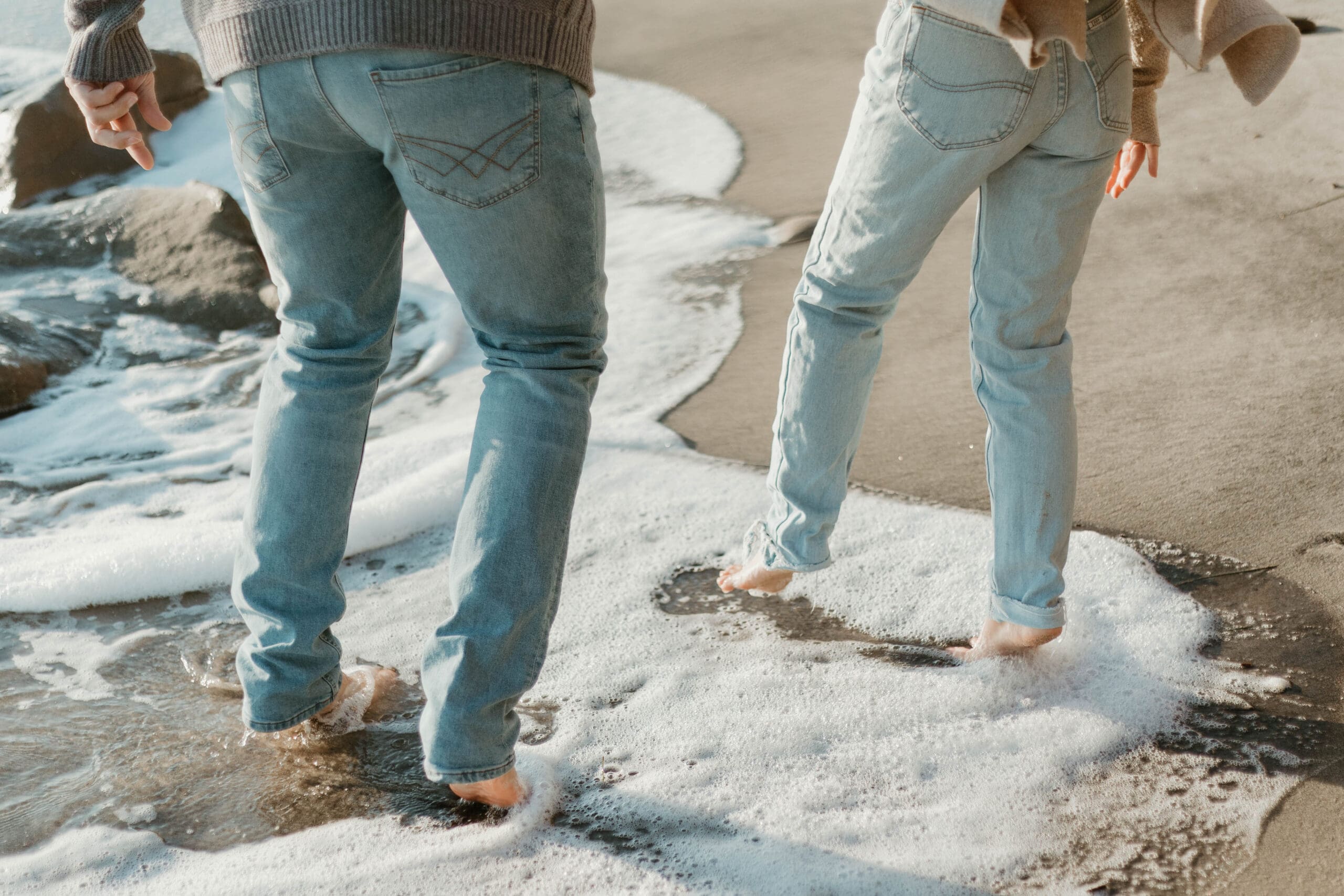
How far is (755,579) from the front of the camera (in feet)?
5.91

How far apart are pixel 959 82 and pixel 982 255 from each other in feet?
0.85

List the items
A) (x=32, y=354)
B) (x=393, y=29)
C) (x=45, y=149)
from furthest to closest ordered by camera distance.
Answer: (x=45, y=149) < (x=32, y=354) < (x=393, y=29)

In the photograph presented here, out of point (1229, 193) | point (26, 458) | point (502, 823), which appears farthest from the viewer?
point (1229, 193)

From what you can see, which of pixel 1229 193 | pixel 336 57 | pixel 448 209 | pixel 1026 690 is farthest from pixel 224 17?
pixel 1229 193

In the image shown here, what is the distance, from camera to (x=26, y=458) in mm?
2768

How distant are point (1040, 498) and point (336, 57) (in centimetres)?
108

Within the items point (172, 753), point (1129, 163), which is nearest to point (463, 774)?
point (172, 753)

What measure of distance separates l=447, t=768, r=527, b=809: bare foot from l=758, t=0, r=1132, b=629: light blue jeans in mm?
519

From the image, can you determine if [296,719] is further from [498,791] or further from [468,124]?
[468,124]

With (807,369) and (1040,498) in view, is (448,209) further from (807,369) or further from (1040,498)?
(1040,498)

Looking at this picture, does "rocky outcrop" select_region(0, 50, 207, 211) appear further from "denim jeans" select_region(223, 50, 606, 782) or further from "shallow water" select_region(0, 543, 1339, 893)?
"denim jeans" select_region(223, 50, 606, 782)

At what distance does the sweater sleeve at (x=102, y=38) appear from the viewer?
1364 mm

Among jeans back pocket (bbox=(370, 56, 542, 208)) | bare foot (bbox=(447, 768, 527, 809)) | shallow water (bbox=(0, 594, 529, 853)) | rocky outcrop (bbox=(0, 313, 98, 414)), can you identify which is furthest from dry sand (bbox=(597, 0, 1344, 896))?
rocky outcrop (bbox=(0, 313, 98, 414))

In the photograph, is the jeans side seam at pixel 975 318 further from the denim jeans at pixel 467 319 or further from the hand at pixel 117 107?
the hand at pixel 117 107
